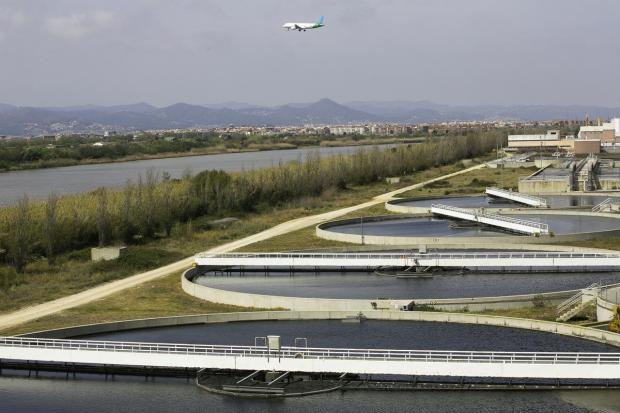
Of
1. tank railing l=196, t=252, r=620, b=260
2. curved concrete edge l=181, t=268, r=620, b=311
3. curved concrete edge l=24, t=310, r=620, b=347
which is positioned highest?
tank railing l=196, t=252, r=620, b=260

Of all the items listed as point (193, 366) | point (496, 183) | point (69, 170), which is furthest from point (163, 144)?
point (193, 366)

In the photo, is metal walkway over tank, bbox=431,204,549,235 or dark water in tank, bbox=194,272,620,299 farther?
metal walkway over tank, bbox=431,204,549,235

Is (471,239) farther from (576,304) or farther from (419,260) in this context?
(576,304)

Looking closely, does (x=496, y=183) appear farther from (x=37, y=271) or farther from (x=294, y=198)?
(x=37, y=271)

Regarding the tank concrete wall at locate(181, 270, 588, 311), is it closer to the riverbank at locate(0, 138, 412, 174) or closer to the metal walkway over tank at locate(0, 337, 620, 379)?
the metal walkway over tank at locate(0, 337, 620, 379)

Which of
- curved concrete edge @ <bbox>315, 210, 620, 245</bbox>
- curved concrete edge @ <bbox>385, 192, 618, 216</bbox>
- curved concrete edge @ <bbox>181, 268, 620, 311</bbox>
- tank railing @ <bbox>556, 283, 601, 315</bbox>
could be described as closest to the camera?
tank railing @ <bbox>556, 283, 601, 315</bbox>

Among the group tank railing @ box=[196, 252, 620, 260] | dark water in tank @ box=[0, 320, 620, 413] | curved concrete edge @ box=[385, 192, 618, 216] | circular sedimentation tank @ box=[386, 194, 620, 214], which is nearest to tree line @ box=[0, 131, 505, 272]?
tank railing @ box=[196, 252, 620, 260]
